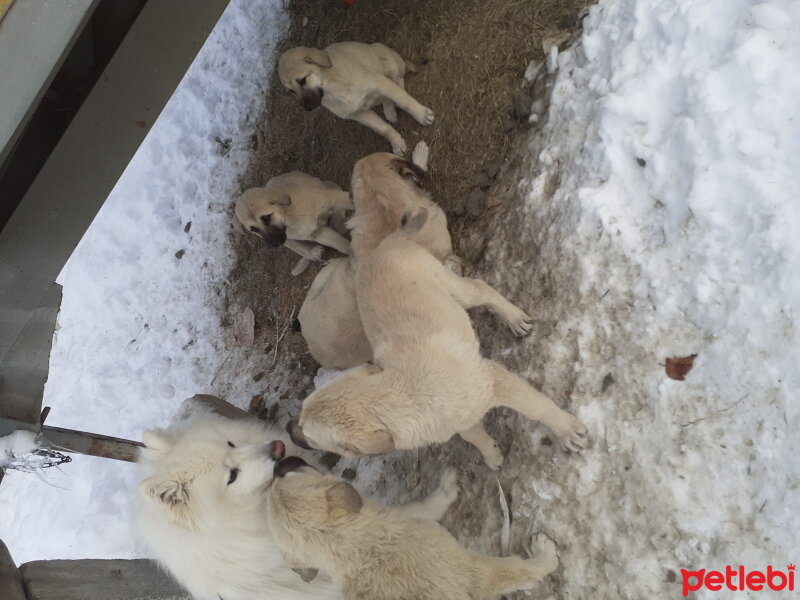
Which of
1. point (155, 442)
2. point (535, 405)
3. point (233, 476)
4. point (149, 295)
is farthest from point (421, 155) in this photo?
point (149, 295)

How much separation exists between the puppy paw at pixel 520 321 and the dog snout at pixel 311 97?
2.44 meters

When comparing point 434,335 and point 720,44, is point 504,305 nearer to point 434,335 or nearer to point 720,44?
point 434,335

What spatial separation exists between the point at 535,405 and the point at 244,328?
3.93 m

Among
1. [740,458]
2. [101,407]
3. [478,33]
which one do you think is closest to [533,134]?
[478,33]

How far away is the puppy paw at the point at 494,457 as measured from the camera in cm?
369

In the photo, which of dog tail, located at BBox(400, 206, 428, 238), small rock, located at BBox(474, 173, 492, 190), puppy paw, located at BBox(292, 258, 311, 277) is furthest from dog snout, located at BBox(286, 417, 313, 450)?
puppy paw, located at BBox(292, 258, 311, 277)

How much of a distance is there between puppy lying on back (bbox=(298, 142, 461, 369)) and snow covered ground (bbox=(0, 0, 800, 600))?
1.95 feet

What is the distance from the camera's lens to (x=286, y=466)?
3258mm

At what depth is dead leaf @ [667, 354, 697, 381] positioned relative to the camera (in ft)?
9.98

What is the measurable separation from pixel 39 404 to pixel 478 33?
4453 mm

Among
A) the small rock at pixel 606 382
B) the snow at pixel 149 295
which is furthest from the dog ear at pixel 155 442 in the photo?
the small rock at pixel 606 382

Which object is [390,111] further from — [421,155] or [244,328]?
[244,328]

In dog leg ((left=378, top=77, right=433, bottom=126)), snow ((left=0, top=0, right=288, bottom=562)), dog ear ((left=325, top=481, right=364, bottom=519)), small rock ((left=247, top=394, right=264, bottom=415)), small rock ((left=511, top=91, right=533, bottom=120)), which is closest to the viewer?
dog ear ((left=325, top=481, right=364, bottom=519))

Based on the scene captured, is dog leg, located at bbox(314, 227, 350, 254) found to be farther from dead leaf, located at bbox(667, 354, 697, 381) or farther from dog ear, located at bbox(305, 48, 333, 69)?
dead leaf, located at bbox(667, 354, 697, 381)
